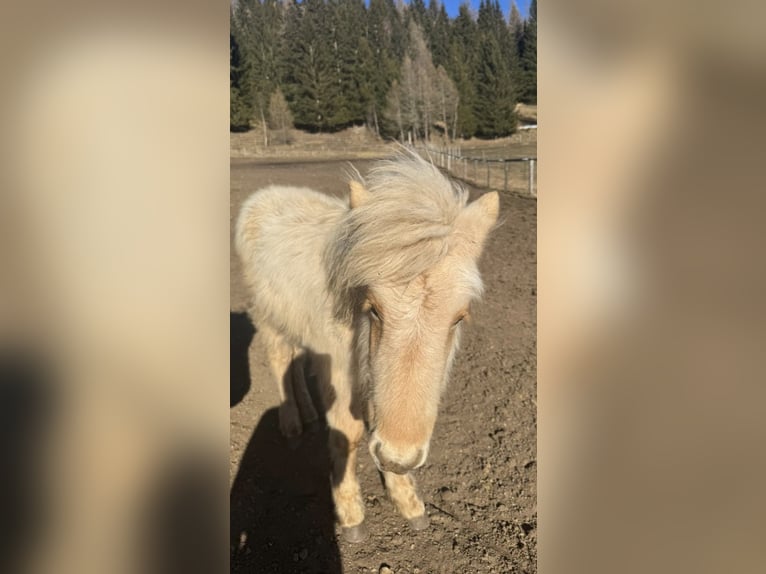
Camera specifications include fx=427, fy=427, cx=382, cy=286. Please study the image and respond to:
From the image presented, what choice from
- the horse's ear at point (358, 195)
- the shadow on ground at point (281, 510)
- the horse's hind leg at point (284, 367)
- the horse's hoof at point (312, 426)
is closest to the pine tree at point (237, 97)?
the horse's ear at point (358, 195)

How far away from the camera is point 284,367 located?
282 centimetres

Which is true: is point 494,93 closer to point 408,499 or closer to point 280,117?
point 280,117

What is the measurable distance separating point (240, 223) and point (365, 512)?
65.6 inches

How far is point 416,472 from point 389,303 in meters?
1.23

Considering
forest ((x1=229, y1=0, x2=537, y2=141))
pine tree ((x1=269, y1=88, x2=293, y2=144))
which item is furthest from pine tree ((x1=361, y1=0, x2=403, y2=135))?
pine tree ((x1=269, y1=88, x2=293, y2=144))

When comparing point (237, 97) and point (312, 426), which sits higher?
point (237, 97)

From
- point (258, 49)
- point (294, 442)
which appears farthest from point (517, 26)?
point (294, 442)

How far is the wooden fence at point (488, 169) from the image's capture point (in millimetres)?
1847

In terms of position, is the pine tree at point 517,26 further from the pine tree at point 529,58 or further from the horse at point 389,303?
the horse at point 389,303

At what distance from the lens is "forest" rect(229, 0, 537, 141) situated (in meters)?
1.41

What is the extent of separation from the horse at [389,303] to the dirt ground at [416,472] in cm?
12

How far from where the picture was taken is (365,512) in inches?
77.7
